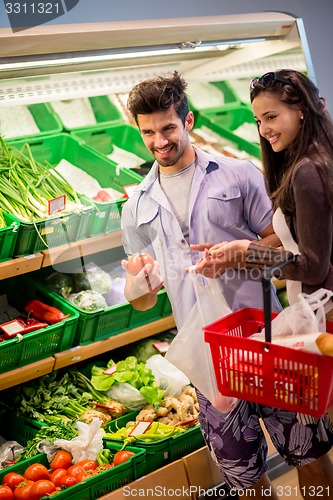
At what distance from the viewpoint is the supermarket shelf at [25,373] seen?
3.81 metres

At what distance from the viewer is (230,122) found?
5133 mm

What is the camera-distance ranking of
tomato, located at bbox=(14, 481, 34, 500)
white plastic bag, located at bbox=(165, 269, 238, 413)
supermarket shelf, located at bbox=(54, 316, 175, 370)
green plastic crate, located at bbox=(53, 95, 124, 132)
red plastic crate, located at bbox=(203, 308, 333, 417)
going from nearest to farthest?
red plastic crate, located at bbox=(203, 308, 333, 417)
white plastic bag, located at bbox=(165, 269, 238, 413)
tomato, located at bbox=(14, 481, 34, 500)
supermarket shelf, located at bbox=(54, 316, 175, 370)
green plastic crate, located at bbox=(53, 95, 124, 132)

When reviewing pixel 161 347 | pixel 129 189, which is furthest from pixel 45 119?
pixel 161 347

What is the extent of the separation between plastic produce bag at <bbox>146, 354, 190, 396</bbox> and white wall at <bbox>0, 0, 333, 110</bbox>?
2074 mm

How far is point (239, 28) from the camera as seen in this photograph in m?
4.09

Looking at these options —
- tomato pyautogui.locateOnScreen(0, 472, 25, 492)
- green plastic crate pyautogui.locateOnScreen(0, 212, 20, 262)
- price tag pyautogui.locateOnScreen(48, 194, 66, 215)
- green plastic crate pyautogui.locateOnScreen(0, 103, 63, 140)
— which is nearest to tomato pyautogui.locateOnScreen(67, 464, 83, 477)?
tomato pyautogui.locateOnScreen(0, 472, 25, 492)

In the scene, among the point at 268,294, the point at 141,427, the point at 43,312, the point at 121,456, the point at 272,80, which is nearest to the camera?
the point at 268,294

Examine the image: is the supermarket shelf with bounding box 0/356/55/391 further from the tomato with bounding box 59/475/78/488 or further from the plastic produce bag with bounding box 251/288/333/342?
the plastic produce bag with bounding box 251/288/333/342

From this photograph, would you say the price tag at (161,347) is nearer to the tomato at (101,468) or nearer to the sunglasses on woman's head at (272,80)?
the tomato at (101,468)

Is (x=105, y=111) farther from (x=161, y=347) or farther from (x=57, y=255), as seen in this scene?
(x=161, y=347)

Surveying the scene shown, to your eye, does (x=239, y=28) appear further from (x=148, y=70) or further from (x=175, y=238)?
(x=175, y=238)

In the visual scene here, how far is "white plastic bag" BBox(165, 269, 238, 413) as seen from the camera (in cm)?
315

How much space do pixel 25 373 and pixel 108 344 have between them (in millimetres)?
498

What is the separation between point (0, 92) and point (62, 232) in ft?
2.63
